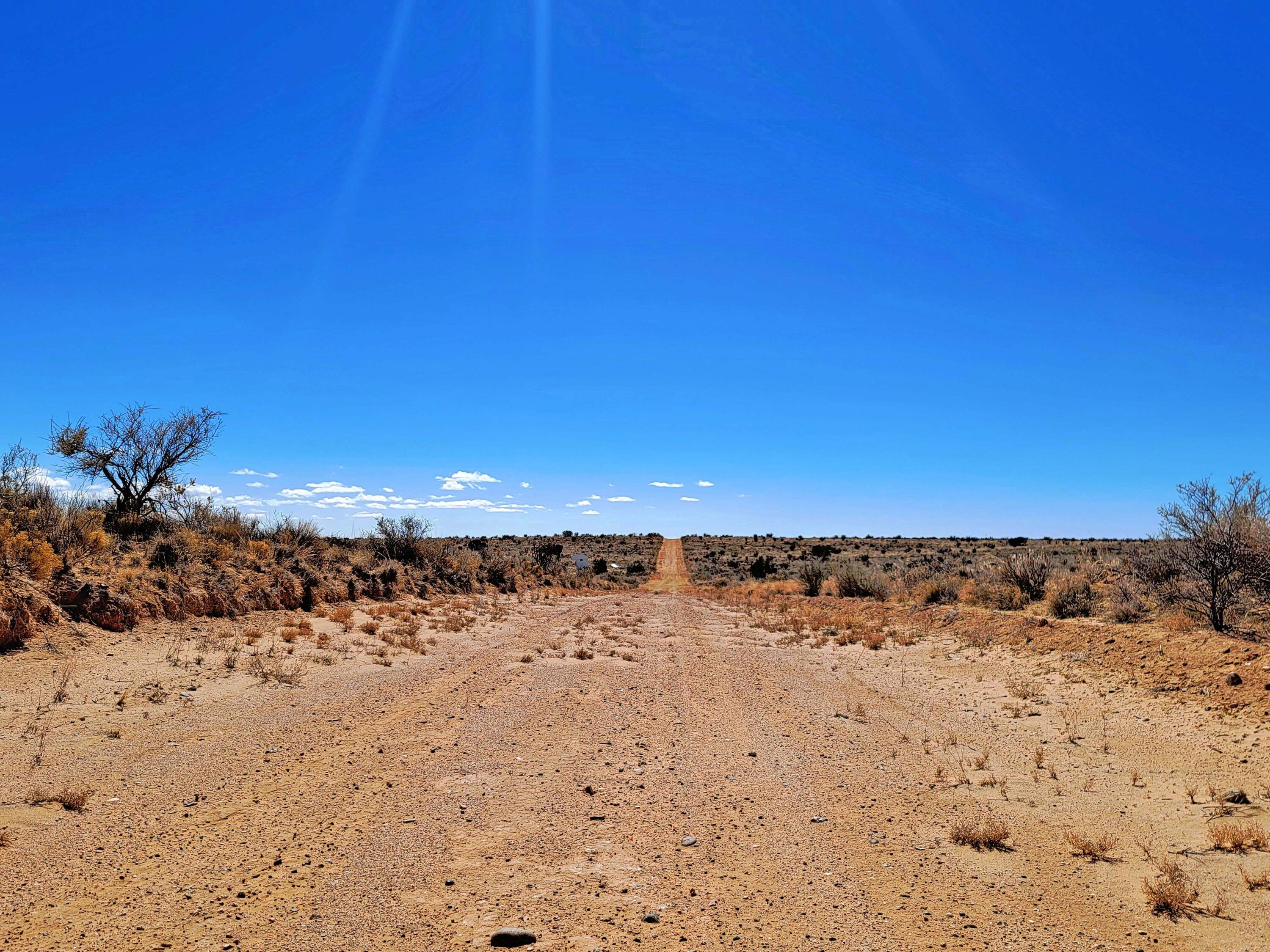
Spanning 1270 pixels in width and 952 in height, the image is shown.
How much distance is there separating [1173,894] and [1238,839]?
1314 millimetres

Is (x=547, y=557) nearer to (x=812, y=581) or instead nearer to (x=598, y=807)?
(x=812, y=581)

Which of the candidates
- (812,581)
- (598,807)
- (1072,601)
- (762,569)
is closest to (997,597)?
(1072,601)

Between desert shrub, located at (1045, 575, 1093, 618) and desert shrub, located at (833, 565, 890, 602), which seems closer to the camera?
desert shrub, located at (1045, 575, 1093, 618)

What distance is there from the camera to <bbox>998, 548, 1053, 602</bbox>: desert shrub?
19891 millimetres

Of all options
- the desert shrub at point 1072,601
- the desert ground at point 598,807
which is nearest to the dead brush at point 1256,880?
the desert ground at point 598,807

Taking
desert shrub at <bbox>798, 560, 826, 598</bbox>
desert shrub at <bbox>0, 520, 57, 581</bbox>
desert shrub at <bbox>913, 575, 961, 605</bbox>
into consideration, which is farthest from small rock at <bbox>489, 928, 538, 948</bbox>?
desert shrub at <bbox>798, 560, 826, 598</bbox>

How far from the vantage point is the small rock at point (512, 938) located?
4.30m

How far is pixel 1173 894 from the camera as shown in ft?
15.7

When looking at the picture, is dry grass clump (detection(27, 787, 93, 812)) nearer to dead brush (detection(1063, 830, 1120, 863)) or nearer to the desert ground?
the desert ground

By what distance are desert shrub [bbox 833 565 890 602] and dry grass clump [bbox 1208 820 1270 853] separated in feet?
70.6

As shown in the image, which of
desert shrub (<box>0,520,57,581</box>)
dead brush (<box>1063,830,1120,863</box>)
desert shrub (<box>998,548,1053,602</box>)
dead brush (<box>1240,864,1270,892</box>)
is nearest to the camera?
dead brush (<box>1240,864,1270,892</box>)

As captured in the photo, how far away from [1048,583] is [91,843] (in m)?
21.4

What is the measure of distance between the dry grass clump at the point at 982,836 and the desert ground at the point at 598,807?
89 mm

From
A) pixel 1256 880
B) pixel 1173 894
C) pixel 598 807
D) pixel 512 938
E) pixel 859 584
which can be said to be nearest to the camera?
pixel 512 938
